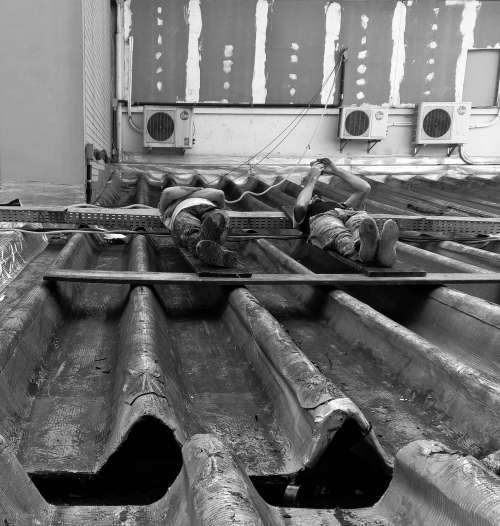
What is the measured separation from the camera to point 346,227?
3197 millimetres

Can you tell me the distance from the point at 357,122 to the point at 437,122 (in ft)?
3.31

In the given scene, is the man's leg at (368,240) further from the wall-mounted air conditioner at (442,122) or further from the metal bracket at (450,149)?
the metal bracket at (450,149)

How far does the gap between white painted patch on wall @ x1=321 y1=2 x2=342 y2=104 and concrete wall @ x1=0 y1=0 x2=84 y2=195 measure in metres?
3.69

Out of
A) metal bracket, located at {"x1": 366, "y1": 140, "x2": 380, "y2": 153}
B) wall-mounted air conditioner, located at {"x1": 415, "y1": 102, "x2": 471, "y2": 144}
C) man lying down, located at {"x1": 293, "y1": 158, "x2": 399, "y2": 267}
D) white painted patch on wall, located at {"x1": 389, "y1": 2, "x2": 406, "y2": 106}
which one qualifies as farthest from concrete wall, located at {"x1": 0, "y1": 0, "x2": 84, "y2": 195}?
wall-mounted air conditioner, located at {"x1": 415, "y1": 102, "x2": 471, "y2": 144}

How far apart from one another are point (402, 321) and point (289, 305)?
0.53 meters

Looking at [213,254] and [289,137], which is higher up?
[289,137]

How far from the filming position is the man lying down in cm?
254

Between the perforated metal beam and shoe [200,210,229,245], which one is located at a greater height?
shoe [200,210,229,245]

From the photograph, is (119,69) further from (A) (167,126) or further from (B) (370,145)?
(B) (370,145)

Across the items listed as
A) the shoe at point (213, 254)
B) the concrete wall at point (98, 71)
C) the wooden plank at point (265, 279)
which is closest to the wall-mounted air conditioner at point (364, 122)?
the concrete wall at point (98, 71)

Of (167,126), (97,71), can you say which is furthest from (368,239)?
(167,126)

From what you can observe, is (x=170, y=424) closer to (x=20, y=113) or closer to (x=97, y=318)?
(x=97, y=318)

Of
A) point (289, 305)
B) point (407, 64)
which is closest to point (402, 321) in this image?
point (289, 305)

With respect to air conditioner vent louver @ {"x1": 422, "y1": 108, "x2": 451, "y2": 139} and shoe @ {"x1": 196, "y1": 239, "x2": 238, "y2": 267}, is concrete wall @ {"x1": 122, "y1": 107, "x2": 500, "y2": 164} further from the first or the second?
shoe @ {"x1": 196, "y1": 239, "x2": 238, "y2": 267}
